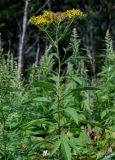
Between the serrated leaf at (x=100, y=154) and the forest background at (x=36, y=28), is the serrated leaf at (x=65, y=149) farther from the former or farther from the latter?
the forest background at (x=36, y=28)

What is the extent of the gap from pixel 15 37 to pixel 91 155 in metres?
18.0

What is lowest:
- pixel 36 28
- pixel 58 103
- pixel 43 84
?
pixel 58 103

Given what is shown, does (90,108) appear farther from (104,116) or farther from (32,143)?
(32,143)

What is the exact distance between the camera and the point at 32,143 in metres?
4.82

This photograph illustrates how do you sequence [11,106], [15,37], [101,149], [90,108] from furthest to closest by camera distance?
[15,37], [90,108], [101,149], [11,106]

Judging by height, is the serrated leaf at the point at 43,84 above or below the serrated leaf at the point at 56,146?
above

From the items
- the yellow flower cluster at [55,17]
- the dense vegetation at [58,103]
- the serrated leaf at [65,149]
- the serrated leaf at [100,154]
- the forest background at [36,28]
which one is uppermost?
the forest background at [36,28]

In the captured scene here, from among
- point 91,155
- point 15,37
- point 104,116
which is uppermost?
point 15,37

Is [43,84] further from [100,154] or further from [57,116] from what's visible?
[100,154]

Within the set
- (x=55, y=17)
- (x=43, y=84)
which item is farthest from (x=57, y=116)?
(x=55, y=17)

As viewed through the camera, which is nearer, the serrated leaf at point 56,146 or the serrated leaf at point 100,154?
the serrated leaf at point 56,146

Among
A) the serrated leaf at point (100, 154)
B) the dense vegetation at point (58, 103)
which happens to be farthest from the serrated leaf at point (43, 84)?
A: the serrated leaf at point (100, 154)

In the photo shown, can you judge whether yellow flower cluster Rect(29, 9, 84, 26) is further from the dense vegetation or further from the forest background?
the forest background

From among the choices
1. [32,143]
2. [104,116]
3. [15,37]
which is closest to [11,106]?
[32,143]
